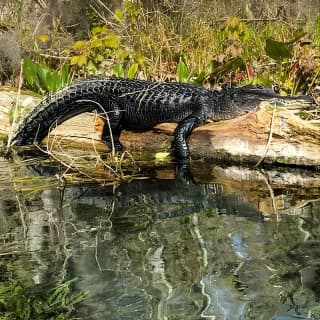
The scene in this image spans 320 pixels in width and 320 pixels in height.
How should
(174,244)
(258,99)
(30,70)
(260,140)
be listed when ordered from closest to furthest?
1. (174,244)
2. (260,140)
3. (258,99)
4. (30,70)

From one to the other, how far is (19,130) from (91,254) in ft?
10.5

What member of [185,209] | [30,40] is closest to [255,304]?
[185,209]

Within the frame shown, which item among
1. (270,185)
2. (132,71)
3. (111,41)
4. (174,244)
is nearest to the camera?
(174,244)

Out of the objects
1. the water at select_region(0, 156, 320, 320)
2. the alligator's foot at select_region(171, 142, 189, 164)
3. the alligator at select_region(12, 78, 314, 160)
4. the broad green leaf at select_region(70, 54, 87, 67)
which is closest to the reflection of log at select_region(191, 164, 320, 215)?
the water at select_region(0, 156, 320, 320)

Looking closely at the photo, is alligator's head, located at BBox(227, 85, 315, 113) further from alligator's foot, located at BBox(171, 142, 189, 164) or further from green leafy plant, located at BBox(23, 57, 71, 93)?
green leafy plant, located at BBox(23, 57, 71, 93)

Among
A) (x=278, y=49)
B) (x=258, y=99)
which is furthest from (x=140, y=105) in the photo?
(x=278, y=49)

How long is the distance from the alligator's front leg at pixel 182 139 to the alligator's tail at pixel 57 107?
1.11m

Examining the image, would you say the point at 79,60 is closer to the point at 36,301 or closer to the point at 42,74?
the point at 42,74

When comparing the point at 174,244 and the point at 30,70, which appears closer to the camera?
the point at 174,244

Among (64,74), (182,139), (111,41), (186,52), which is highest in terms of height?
(111,41)

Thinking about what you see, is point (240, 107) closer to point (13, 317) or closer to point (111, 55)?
point (111, 55)

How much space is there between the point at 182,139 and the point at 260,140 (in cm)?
70

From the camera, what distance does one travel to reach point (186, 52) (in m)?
7.82

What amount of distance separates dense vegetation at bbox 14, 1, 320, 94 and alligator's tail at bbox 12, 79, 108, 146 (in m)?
0.95
